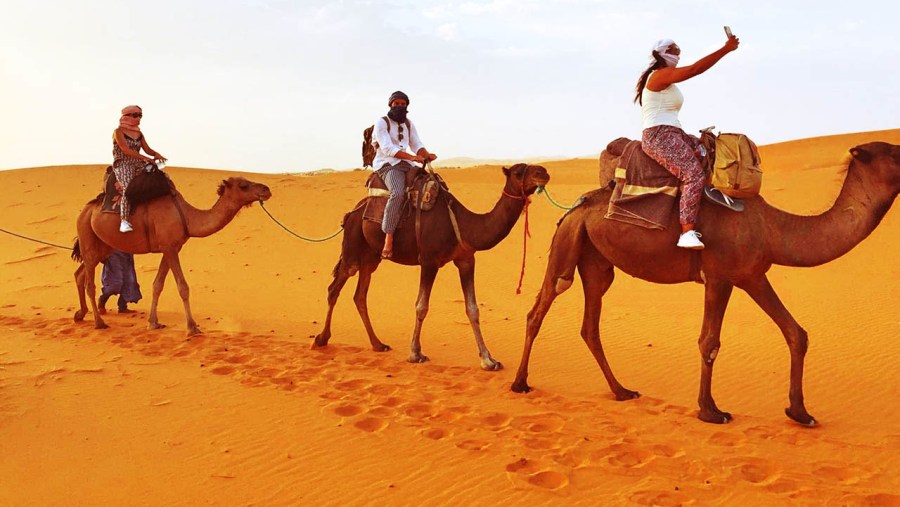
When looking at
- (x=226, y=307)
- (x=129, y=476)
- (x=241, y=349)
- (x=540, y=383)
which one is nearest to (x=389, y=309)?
(x=226, y=307)

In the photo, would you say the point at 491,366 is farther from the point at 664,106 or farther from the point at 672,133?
the point at 664,106

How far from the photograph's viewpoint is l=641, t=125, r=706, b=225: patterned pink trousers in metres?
5.71

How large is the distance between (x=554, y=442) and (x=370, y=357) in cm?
361

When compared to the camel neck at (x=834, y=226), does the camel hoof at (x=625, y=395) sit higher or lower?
lower

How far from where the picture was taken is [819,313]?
10539mm

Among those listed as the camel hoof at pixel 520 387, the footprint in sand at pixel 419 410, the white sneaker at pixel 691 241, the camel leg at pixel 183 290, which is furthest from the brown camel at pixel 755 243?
the camel leg at pixel 183 290

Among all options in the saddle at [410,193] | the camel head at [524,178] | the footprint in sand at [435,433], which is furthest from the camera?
the saddle at [410,193]

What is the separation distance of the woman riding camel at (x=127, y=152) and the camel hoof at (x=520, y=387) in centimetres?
632

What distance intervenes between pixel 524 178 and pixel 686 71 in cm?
226

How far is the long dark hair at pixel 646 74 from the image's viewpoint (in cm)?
597

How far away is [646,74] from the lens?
6.16m

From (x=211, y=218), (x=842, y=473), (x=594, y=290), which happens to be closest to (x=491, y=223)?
(x=594, y=290)

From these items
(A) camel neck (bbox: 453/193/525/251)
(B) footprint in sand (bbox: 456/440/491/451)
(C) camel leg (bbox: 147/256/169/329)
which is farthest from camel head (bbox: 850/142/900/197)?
(C) camel leg (bbox: 147/256/169/329)

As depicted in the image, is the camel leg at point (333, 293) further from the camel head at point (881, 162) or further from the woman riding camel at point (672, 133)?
the camel head at point (881, 162)
